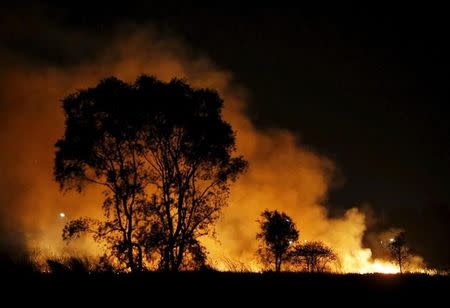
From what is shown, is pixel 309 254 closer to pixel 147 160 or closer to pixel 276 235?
pixel 276 235

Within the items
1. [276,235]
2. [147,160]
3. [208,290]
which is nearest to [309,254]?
[276,235]

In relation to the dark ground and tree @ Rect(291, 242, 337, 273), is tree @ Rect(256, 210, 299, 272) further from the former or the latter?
the dark ground

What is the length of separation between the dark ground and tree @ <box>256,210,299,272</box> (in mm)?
58249

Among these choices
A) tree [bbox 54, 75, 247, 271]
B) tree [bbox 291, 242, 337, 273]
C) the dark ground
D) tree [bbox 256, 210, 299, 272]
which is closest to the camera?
the dark ground

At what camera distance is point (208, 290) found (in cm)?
880

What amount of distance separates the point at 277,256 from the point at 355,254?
111 meters

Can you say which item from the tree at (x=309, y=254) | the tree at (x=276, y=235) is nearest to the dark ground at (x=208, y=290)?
the tree at (x=276, y=235)

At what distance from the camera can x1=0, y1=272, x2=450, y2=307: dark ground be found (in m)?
7.98

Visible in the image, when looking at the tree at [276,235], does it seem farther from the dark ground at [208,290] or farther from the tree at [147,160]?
the dark ground at [208,290]

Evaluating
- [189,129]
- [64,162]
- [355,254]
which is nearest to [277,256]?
[189,129]

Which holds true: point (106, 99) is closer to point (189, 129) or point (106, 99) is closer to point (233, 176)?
point (189, 129)

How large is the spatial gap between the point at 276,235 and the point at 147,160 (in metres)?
36.4

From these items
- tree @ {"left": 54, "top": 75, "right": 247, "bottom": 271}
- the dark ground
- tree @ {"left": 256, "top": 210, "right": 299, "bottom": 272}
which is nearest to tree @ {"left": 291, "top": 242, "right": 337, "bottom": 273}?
tree @ {"left": 256, "top": 210, "right": 299, "bottom": 272}

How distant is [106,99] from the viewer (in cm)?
3556
